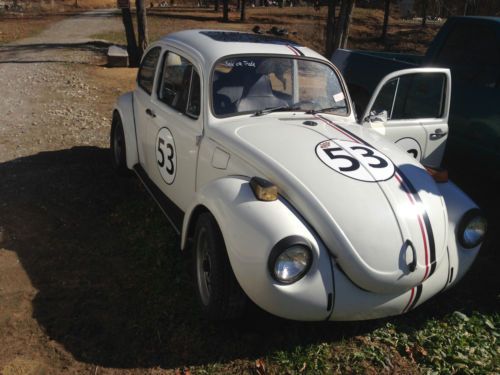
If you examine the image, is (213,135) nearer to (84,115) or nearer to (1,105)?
(84,115)

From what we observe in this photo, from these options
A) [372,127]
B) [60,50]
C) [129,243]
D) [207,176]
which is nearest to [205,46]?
[207,176]

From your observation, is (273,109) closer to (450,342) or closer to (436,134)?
(436,134)

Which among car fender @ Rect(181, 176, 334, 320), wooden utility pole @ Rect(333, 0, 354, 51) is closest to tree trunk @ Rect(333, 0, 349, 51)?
wooden utility pole @ Rect(333, 0, 354, 51)

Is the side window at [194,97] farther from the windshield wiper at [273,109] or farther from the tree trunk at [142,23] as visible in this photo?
the tree trunk at [142,23]

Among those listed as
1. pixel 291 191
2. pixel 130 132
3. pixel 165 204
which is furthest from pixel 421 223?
pixel 130 132

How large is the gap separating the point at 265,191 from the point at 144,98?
2.55m

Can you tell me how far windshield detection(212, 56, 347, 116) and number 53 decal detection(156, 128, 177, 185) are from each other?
2.16 ft

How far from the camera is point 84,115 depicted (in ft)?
27.3

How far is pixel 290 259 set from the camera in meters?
2.68

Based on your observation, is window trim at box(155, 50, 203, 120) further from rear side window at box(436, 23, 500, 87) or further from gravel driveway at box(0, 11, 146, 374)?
rear side window at box(436, 23, 500, 87)

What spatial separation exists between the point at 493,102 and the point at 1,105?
8208 mm

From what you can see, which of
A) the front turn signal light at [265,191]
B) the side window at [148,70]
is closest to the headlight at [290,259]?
the front turn signal light at [265,191]

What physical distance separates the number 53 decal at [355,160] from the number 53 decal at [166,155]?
1.41 metres

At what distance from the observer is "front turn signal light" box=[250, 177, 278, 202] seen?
2895mm
